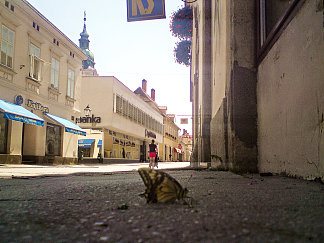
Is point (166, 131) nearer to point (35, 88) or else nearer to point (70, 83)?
point (70, 83)

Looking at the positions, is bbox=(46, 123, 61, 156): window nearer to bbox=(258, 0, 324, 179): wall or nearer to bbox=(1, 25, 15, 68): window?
bbox=(1, 25, 15, 68): window

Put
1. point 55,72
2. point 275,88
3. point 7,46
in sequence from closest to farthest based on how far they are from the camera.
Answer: point 275,88, point 7,46, point 55,72

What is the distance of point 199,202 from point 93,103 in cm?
2284

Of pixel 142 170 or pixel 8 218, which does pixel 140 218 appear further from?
pixel 8 218

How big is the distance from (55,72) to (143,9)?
9834 millimetres

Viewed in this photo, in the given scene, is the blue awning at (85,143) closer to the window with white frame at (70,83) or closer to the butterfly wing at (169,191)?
the window with white frame at (70,83)

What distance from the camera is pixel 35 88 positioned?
13.4m

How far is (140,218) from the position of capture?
1.11 meters

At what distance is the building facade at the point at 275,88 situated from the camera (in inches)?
92.0

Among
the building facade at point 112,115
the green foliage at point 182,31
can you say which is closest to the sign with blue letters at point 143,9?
the green foliage at point 182,31

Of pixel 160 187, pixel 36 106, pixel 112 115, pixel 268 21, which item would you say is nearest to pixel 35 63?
pixel 36 106

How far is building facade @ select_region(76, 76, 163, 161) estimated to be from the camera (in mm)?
23391

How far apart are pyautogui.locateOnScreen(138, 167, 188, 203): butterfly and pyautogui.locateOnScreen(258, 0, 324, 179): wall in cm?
133

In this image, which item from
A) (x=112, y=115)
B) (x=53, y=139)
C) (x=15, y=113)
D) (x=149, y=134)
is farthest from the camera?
(x=149, y=134)
